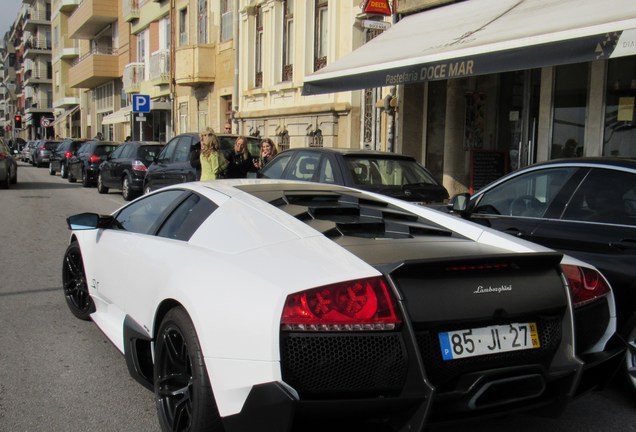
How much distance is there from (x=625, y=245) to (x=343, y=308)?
2.23 metres

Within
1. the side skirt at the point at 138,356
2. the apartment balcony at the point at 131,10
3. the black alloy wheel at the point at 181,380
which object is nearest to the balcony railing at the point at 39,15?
the apartment balcony at the point at 131,10

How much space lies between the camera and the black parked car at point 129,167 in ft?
52.6

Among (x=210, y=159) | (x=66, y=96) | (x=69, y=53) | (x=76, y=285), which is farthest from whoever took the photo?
(x=66, y=96)

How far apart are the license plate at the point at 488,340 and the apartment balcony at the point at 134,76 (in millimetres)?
32651

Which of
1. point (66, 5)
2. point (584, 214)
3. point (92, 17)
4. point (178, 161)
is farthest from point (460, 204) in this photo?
point (66, 5)

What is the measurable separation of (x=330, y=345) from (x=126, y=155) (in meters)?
15.7

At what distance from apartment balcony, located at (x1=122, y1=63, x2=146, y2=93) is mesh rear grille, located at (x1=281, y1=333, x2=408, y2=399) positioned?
3273 centimetres

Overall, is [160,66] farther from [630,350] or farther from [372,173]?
[630,350]

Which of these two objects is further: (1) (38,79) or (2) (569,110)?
(1) (38,79)

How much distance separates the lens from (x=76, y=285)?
210 inches

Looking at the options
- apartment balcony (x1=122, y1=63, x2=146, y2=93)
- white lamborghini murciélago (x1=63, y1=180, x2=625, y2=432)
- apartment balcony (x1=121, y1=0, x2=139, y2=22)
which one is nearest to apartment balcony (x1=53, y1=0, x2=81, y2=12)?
apartment balcony (x1=121, y1=0, x2=139, y2=22)

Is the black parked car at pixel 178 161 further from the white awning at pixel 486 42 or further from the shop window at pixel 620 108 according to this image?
the shop window at pixel 620 108

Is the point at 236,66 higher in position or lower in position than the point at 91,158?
higher

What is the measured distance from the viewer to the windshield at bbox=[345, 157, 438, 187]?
7.58 meters
